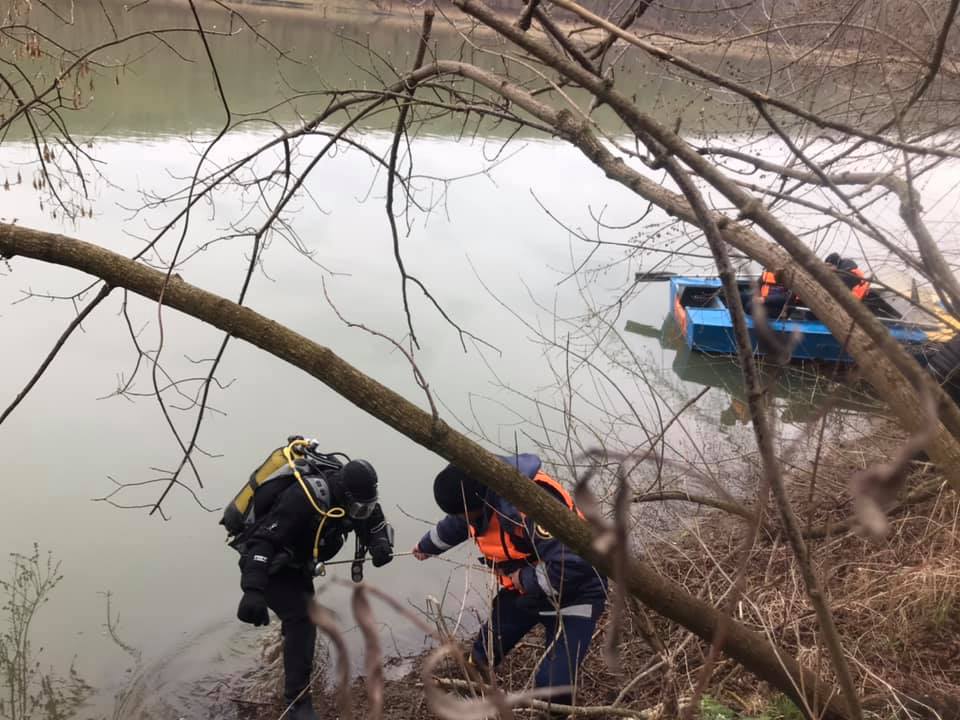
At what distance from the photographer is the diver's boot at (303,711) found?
3.52m

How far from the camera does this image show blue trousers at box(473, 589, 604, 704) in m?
3.06

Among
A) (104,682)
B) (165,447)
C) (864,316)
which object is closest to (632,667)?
(104,682)

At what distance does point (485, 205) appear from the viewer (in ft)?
34.2

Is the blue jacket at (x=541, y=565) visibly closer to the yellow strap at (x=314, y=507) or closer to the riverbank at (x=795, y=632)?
the riverbank at (x=795, y=632)

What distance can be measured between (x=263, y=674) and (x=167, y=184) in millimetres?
6686

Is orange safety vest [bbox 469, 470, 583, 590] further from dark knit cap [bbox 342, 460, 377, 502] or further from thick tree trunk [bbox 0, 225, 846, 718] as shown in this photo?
thick tree trunk [bbox 0, 225, 846, 718]

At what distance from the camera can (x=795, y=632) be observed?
2.93 m

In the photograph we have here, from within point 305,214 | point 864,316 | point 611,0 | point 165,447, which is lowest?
point 864,316

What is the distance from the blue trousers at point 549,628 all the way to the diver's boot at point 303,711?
81cm

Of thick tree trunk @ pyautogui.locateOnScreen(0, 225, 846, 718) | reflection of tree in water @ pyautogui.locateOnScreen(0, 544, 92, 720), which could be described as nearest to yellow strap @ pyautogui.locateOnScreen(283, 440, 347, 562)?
thick tree trunk @ pyautogui.locateOnScreen(0, 225, 846, 718)

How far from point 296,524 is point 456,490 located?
77cm

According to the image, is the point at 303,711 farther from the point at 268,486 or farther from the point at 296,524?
the point at 268,486

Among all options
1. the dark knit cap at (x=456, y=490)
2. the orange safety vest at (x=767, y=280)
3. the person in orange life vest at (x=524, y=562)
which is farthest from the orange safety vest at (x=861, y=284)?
the dark knit cap at (x=456, y=490)

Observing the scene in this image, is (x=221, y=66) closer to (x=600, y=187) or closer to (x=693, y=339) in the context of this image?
(x=600, y=187)
